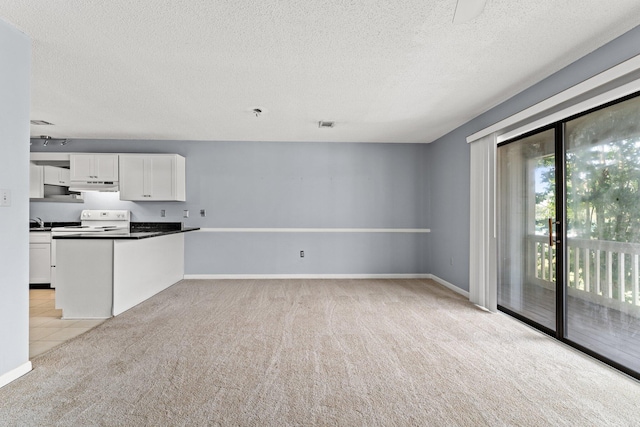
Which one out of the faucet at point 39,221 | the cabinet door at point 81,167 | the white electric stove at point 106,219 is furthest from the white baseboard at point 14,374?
the faucet at point 39,221

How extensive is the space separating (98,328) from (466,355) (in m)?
3.44

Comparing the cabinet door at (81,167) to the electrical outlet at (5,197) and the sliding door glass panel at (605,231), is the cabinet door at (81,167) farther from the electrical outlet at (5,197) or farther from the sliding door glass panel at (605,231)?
the sliding door glass panel at (605,231)

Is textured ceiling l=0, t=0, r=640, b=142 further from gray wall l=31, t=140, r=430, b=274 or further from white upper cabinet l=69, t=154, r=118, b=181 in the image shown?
gray wall l=31, t=140, r=430, b=274

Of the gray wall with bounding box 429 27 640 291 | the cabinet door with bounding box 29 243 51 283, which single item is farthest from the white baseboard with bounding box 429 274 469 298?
the cabinet door with bounding box 29 243 51 283

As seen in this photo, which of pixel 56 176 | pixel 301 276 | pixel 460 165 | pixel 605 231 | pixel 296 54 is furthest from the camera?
pixel 301 276

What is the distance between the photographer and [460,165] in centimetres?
480

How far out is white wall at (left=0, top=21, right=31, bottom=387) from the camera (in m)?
2.17

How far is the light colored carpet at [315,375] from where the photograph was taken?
1.87 metres

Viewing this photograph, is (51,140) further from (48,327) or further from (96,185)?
(48,327)

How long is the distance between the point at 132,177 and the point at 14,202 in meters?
3.24

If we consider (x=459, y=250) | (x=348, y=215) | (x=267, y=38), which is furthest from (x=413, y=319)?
(x=267, y=38)

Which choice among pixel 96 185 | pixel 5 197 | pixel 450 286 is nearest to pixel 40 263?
pixel 96 185

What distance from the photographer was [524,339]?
302 cm

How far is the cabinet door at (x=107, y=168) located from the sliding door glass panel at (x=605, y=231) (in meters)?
6.00
